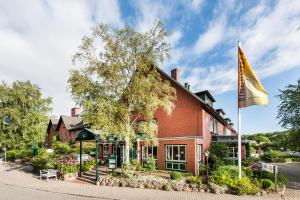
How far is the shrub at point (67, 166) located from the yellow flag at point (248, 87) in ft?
46.1

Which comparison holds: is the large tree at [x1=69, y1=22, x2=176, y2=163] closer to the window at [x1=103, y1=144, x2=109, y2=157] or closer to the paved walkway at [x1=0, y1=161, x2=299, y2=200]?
the paved walkway at [x1=0, y1=161, x2=299, y2=200]

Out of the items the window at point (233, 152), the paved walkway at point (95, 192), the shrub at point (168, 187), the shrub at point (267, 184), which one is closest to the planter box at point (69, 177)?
the paved walkway at point (95, 192)

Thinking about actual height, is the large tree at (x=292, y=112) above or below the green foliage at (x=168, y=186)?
above

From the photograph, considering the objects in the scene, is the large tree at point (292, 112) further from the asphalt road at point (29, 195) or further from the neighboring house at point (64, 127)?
the neighboring house at point (64, 127)

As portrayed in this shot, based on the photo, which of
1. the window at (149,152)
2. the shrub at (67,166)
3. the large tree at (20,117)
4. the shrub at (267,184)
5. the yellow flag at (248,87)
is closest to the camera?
the shrub at (267,184)

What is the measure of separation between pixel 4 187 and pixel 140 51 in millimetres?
13931

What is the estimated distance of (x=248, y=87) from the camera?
49.6 feet

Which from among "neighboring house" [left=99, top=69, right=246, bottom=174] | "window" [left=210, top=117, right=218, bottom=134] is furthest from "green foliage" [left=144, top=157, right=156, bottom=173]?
"window" [left=210, top=117, right=218, bottom=134]

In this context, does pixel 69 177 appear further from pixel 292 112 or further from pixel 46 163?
pixel 292 112

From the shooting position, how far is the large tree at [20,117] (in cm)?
3772

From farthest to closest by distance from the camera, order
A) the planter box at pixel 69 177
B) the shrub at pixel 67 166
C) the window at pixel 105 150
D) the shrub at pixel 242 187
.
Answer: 1. the window at pixel 105 150
2. the shrub at pixel 67 166
3. the planter box at pixel 69 177
4. the shrub at pixel 242 187

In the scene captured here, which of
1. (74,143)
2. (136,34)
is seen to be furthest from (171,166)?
(74,143)

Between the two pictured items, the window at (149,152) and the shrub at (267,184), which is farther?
the window at (149,152)

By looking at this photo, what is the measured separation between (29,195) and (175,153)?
12.3 meters
